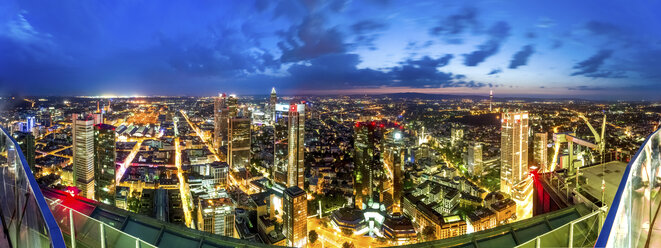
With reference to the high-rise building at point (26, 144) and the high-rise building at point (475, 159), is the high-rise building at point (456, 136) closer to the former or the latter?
the high-rise building at point (475, 159)

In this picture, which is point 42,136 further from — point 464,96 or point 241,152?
point 464,96

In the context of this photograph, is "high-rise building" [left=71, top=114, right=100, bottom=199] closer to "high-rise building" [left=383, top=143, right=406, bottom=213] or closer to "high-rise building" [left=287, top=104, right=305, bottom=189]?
"high-rise building" [left=287, top=104, right=305, bottom=189]

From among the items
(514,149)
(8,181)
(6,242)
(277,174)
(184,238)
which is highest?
(8,181)

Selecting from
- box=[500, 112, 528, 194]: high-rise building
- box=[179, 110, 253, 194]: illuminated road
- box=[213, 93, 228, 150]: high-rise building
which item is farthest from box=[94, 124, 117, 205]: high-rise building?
box=[500, 112, 528, 194]: high-rise building

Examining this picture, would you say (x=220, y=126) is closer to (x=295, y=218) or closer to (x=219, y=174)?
(x=219, y=174)

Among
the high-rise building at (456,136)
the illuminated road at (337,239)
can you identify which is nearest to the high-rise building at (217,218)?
the illuminated road at (337,239)

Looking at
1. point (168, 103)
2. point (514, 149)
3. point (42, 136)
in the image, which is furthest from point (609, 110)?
point (168, 103)
